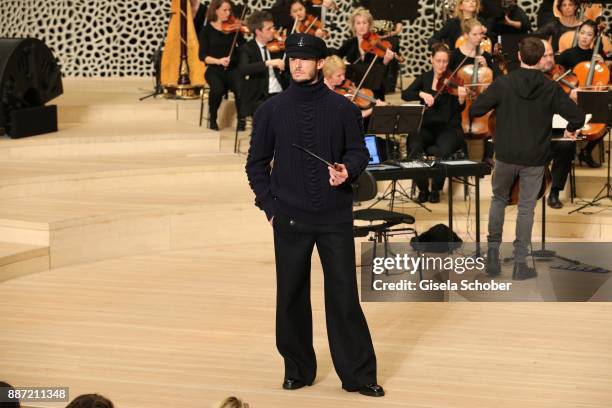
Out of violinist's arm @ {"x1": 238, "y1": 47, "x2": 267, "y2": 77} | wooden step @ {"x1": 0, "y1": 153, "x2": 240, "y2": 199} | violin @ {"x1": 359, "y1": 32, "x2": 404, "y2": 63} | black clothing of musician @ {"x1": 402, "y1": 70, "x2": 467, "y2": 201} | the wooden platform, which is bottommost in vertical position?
the wooden platform

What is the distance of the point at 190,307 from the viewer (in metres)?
5.68

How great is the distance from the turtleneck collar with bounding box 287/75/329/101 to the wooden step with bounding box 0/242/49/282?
2.76m

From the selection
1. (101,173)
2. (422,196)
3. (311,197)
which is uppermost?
(311,197)

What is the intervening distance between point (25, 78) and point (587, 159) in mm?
4249

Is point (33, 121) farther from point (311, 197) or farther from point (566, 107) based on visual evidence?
point (311, 197)

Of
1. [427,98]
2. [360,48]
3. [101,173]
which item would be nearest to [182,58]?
[360,48]

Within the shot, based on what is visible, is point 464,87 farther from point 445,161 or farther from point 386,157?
point 445,161

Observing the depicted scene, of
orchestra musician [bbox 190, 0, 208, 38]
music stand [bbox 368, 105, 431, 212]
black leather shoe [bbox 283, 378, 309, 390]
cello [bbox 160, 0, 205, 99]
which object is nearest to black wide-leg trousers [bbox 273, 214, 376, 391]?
black leather shoe [bbox 283, 378, 309, 390]

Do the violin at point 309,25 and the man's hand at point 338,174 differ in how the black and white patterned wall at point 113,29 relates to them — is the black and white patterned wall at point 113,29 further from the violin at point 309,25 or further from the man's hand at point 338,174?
the man's hand at point 338,174

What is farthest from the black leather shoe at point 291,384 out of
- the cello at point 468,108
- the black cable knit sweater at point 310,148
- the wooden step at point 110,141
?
the wooden step at point 110,141

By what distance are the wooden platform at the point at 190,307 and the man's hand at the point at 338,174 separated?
2.83 ft

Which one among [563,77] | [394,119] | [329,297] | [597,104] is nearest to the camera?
[329,297]

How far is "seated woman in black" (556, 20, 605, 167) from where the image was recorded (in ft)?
27.2

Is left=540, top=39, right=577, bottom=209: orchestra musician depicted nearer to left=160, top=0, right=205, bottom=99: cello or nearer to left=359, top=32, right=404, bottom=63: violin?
left=359, top=32, right=404, bottom=63: violin
